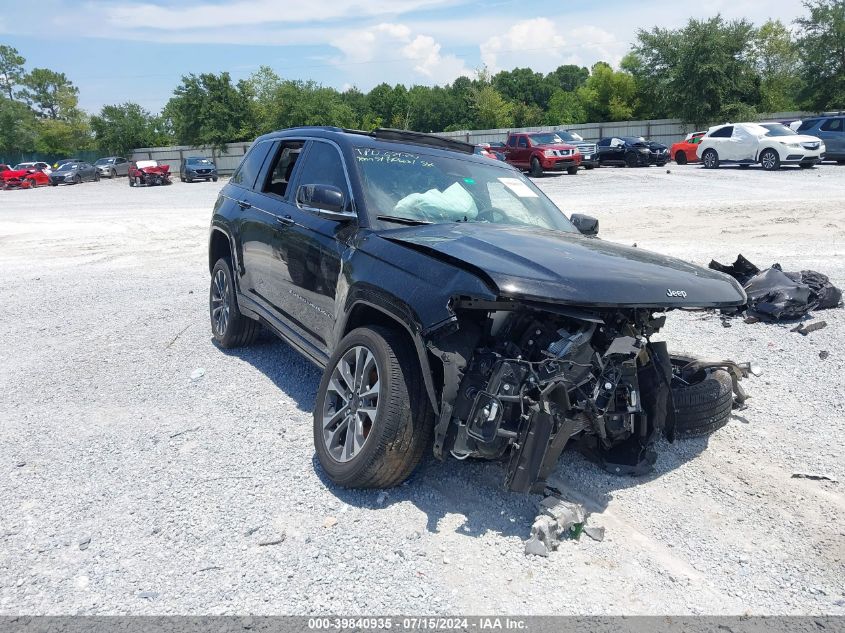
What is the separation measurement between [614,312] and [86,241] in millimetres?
15046

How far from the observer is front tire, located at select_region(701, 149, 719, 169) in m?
28.6

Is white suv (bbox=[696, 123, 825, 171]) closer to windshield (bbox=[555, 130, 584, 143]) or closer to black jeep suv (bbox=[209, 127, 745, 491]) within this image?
windshield (bbox=[555, 130, 584, 143])

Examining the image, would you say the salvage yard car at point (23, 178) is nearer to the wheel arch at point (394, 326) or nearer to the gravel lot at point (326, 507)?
the gravel lot at point (326, 507)

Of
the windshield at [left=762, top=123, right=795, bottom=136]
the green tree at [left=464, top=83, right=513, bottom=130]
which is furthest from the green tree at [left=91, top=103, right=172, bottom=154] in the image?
the windshield at [left=762, top=123, right=795, bottom=136]

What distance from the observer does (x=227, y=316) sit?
6.59 meters

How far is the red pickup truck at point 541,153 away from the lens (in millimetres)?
29688

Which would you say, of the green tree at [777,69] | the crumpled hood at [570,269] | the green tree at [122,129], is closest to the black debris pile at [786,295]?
the crumpled hood at [570,269]

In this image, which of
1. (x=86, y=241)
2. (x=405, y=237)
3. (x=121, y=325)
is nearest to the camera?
(x=405, y=237)

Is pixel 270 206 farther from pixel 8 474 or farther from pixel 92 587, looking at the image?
pixel 92 587

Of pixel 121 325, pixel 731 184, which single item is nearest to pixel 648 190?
pixel 731 184

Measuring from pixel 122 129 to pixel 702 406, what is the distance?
66966mm

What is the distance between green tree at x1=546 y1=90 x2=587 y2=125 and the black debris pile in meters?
57.6

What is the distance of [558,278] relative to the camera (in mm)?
3309

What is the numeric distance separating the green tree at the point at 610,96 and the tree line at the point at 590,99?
0.27 feet
